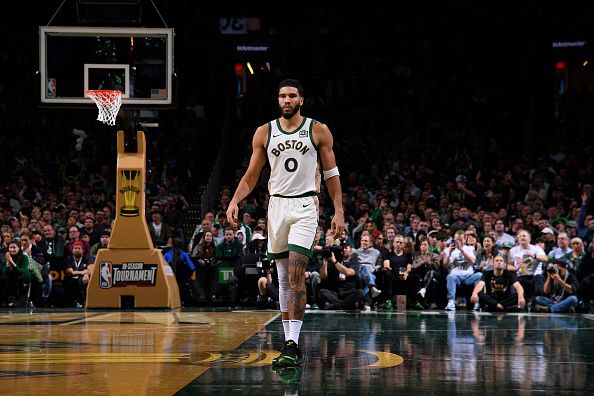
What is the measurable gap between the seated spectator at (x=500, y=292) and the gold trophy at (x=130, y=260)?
212 inches


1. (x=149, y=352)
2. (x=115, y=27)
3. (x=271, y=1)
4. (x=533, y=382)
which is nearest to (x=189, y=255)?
(x=115, y=27)

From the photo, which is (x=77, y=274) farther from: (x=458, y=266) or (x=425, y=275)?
(x=458, y=266)

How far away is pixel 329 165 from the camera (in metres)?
8.09

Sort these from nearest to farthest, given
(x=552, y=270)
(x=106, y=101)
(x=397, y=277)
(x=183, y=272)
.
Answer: (x=106, y=101)
(x=552, y=270)
(x=397, y=277)
(x=183, y=272)

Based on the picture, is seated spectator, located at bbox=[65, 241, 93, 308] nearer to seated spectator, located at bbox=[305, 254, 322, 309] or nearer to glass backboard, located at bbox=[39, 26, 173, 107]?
seated spectator, located at bbox=[305, 254, 322, 309]

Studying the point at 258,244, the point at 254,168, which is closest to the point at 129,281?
the point at 258,244

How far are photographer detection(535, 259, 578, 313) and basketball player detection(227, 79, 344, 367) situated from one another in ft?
29.4

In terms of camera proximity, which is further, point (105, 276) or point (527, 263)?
point (527, 263)

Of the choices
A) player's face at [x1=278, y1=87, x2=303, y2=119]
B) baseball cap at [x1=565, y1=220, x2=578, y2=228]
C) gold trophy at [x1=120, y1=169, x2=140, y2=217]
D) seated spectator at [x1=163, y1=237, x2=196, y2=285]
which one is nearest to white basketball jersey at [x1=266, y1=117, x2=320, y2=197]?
player's face at [x1=278, y1=87, x2=303, y2=119]

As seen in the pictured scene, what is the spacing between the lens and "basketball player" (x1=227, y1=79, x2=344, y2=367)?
25.6 feet

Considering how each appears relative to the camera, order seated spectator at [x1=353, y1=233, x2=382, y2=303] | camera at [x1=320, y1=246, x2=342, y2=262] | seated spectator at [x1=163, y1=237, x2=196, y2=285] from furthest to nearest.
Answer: seated spectator at [x1=163, y1=237, x2=196, y2=285], seated spectator at [x1=353, y1=233, x2=382, y2=303], camera at [x1=320, y1=246, x2=342, y2=262]

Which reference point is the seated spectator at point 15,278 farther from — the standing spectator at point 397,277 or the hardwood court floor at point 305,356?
the standing spectator at point 397,277

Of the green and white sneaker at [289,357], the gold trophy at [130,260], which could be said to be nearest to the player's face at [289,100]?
the green and white sneaker at [289,357]

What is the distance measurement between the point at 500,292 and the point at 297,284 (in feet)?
30.5
